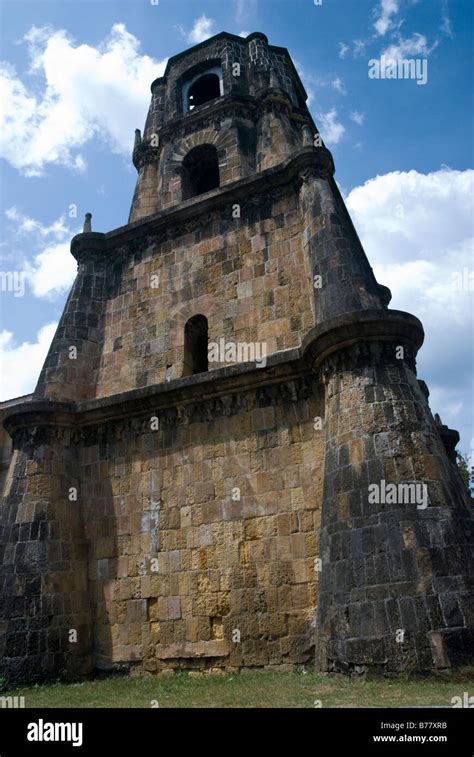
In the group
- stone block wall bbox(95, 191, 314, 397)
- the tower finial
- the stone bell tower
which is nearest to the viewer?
the stone bell tower

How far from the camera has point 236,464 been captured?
34.5 ft

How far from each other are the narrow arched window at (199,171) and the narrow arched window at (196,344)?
5014mm

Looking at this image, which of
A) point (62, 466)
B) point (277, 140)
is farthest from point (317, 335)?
point (277, 140)

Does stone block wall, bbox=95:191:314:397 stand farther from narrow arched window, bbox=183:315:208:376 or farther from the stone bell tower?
narrow arched window, bbox=183:315:208:376

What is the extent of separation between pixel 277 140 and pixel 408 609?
495 inches

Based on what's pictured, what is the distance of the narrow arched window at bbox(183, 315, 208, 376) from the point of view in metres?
12.7

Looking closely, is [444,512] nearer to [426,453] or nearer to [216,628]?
[426,453]

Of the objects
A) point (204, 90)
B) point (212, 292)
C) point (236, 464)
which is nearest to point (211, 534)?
point (236, 464)

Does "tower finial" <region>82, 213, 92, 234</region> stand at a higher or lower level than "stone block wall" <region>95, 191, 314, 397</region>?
higher

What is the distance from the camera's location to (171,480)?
11078mm

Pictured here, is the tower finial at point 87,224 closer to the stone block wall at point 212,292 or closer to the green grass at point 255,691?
the stone block wall at point 212,292

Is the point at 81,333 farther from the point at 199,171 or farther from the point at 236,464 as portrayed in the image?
the point at 199,171

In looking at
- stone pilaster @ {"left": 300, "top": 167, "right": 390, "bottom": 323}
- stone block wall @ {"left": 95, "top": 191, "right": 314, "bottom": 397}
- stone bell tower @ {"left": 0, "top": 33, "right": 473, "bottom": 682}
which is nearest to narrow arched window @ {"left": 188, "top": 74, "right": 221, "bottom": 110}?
stone bell tower @ {"left": 0, "top": 33, "right": 473, "bottom": 682}

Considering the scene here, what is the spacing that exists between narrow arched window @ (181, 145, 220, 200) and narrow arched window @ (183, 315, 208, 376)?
16.5ft
